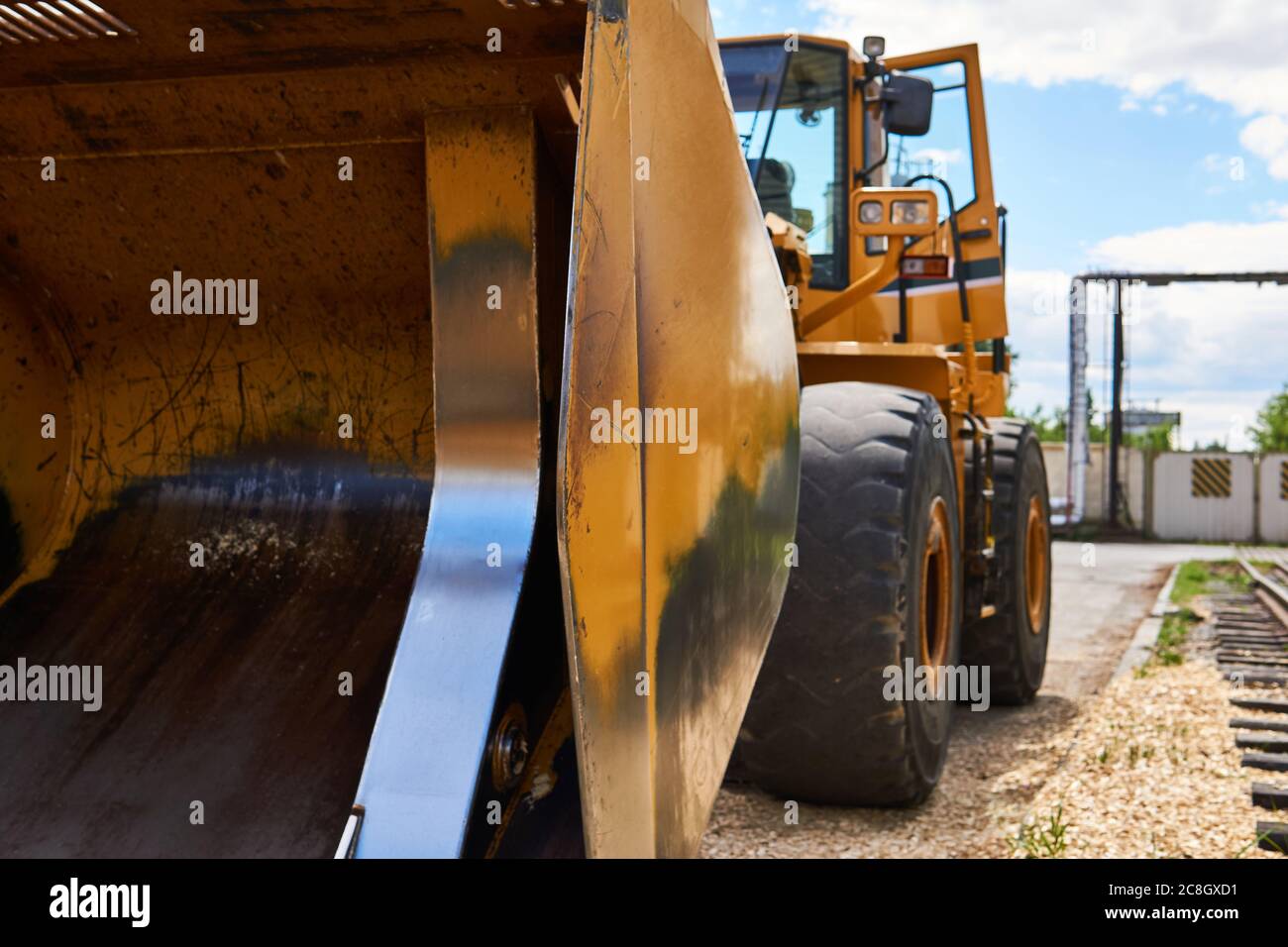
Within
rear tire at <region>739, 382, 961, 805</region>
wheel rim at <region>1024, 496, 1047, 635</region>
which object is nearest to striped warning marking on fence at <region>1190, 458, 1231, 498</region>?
wheel rim at <region>1024, 496, 1047, 635</region>

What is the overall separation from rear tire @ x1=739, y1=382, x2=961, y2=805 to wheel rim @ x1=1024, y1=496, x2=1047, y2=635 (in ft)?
8.49

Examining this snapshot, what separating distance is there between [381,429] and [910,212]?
2.12 meters

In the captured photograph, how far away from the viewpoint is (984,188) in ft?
18.5

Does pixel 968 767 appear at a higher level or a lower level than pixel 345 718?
lower

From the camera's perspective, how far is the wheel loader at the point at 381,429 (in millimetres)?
1602

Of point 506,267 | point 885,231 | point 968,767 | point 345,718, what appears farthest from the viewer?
point 968,767

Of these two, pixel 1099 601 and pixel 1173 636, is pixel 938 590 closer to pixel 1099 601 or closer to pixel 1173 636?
pixel 1173 636

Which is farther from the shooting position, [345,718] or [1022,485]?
[1022,485]

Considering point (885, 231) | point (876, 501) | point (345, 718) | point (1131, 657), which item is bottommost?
point (1131, 657)

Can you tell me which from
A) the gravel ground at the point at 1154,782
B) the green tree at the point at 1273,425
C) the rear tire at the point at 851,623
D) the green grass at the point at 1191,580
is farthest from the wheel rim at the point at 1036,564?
the green tree at the point at 1273,425

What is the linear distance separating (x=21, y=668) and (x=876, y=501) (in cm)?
210
